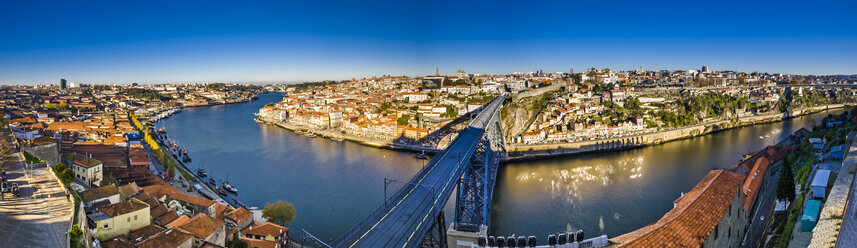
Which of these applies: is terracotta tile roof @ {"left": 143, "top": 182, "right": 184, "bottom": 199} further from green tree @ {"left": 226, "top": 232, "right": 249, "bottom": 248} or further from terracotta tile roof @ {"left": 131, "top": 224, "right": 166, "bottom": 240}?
green tree @ {"left": 226, "top": 232, "right": 249, "bottom": 248}

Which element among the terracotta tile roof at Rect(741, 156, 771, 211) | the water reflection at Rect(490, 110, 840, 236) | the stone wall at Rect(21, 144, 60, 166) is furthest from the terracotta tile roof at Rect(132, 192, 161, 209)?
the terracotta tile roof at Rect(741, 156, 771, 211)

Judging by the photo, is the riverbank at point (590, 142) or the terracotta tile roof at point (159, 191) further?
the riverbank at point (590, 142)

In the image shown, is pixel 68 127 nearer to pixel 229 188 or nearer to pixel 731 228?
pixel 229 188

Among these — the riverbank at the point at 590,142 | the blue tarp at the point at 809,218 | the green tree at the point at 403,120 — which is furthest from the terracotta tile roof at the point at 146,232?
the green tree at the point at 403,120

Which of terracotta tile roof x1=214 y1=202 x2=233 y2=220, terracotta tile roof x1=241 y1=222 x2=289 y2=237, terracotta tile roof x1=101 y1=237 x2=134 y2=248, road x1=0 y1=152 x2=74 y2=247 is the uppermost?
road x1=0 y1=152 x2=74 y2=247

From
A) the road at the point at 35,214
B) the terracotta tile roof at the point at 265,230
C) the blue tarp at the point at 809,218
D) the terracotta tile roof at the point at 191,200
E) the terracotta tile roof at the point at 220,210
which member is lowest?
the terracotta tile roof at the point at 265,230

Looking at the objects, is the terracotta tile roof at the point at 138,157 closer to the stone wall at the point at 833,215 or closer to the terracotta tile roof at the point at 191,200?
the terracotta tile roof at the point at 191,200
